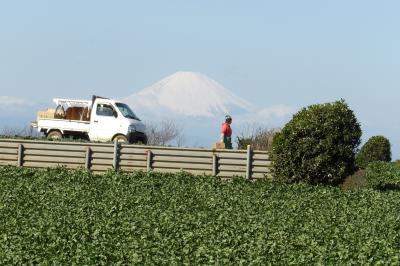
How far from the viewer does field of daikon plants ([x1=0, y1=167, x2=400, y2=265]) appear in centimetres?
1584

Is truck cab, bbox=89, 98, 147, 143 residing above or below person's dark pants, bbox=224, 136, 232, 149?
above

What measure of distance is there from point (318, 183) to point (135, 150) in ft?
22.8

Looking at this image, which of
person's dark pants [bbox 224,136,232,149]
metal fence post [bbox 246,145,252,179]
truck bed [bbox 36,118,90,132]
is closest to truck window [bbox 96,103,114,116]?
truck bed [bbox 36,118,90,132]

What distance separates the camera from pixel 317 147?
29.1 meters

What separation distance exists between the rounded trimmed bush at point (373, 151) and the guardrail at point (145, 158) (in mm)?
9461

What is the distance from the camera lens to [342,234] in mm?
18734

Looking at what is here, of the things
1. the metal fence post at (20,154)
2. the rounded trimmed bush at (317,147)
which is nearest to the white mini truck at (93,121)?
the metal fence post at (20,154)

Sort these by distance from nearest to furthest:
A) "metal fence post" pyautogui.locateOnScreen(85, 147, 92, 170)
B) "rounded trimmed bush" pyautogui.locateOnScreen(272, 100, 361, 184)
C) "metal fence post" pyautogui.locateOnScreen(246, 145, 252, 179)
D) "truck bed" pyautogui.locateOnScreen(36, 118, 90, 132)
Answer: "rounded trimmed bush" pyautogui.locateOnScreen(272, 100, 361, 184) → "metal fence post" pyautogui.locateOnScreen(246, 145, 252, 179) → "metal fence post" pyautogui.locateOnScreen(85, 147, 92, 170) → "truck bed" pyautogui.locateOnScreen(36, 118, 90, 132)

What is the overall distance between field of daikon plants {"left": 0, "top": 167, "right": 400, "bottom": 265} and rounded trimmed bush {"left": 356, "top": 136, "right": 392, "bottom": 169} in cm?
1023

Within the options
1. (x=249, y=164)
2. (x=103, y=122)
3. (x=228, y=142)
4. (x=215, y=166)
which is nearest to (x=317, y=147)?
(x=249, y=164)

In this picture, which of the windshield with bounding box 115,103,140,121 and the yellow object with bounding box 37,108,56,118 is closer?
the windshield with bounding box 115,103,140,121

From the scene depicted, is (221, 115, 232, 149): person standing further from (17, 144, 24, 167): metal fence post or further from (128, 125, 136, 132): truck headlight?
(17, 144, 24, 167): metal fence post

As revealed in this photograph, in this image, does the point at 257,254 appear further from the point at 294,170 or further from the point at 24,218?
the point at 294,170

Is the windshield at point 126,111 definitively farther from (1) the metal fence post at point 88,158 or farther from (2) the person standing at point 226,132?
(1) the metal fence post at point 88,158
